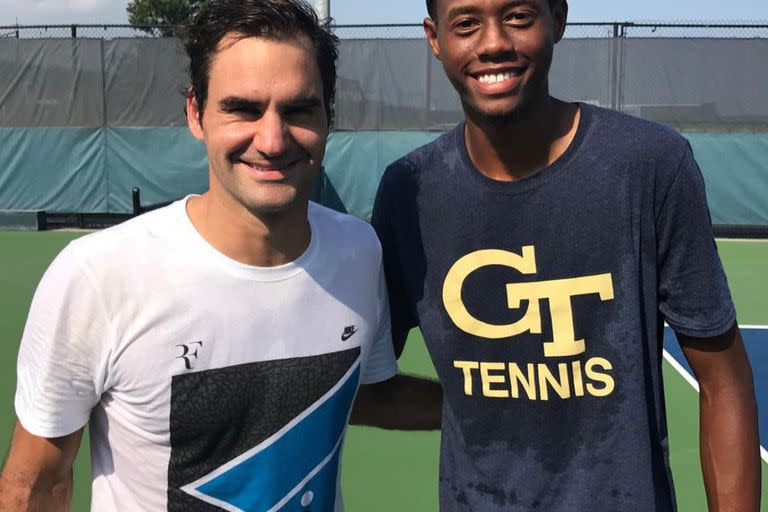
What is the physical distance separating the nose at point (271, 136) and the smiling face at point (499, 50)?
1.47 feet

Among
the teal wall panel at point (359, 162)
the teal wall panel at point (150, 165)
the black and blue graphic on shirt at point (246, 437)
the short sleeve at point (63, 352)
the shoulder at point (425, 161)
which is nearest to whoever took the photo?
the short sleeve at point (63, 352)

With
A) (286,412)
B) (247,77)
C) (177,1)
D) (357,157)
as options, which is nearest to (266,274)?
(286,412)

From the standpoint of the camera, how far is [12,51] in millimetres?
14281

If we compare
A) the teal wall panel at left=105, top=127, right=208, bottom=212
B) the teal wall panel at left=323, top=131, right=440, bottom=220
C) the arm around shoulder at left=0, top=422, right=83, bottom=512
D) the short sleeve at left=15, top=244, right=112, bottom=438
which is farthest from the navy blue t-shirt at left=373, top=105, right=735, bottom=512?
the teal wall panel at left=105, top=127, right=208, bottom=212

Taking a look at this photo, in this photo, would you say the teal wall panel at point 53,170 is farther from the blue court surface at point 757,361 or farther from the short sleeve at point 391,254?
the short sleeve at point 391,254

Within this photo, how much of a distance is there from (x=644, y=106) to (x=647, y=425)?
40.1 feet

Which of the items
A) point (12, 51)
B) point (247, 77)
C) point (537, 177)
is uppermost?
point (12, 51)

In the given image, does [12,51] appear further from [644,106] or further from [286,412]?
[286,412]

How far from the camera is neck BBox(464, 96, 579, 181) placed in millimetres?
1960

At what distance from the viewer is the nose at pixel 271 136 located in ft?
5.91

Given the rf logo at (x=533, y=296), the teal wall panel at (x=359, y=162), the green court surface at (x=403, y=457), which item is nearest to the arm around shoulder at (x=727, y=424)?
the rf logo at (x=533, y=296)

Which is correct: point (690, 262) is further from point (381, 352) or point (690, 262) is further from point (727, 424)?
point (381, 352)

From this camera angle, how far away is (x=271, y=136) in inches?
71.2

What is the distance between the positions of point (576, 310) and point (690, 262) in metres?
0.27
